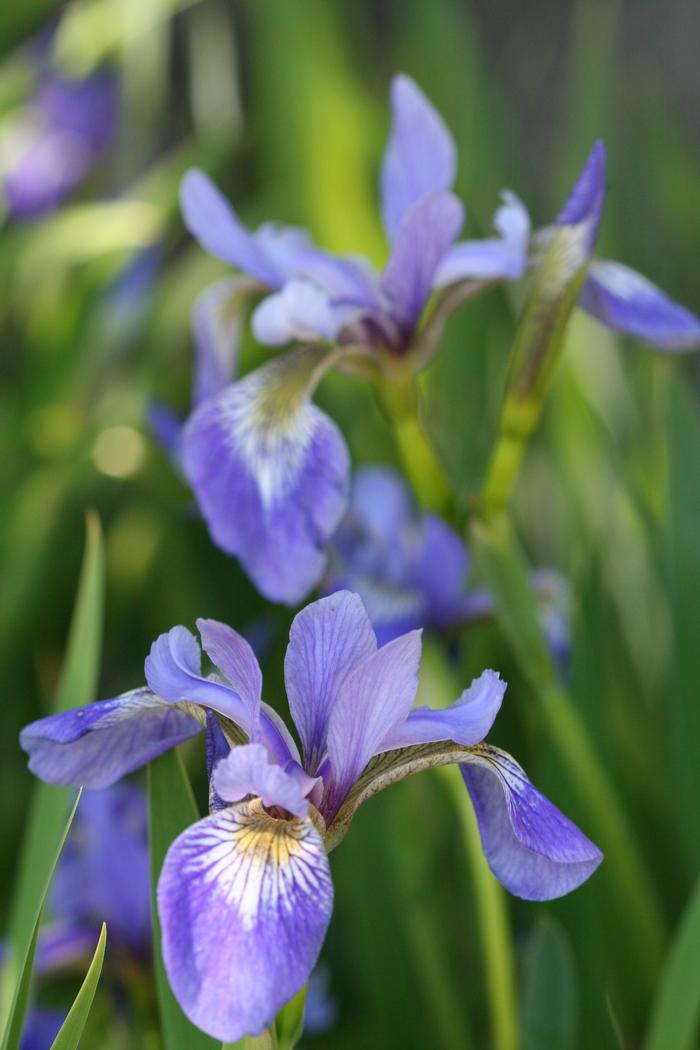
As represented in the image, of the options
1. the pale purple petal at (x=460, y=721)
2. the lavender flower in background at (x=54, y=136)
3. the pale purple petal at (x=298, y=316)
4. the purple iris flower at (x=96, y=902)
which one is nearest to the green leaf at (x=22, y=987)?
the pale purple petal at (x=460, y=721)

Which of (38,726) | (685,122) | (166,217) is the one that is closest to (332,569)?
(38,726)

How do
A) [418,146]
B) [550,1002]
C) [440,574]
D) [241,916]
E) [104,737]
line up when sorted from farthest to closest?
[440,574], [418,146], [550,1002], [104,737], [241,916]

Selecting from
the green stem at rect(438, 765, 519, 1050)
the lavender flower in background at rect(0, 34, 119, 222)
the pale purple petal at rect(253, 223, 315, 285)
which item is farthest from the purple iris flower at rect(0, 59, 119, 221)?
the green stem at rect(438, 765, 519, 1050)

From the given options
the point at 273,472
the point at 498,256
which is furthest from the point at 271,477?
the point at 498,256

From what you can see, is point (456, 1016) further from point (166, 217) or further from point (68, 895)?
point (166, 217)

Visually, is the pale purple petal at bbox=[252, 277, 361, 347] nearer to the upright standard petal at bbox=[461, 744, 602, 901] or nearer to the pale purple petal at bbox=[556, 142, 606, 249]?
the pale purple petal at bbox=[556, 142, 606, 249]

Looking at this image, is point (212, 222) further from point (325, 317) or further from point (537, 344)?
point (537, 344)

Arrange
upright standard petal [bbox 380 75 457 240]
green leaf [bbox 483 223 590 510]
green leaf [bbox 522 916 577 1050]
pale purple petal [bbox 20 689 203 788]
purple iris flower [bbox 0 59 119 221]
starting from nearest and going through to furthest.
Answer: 1. pale purple petal [bbox 20 689 203 788]
2. green leaf [bbox 522 916 577 1050]
3. green leaf [bbox 483 223 590 510]
4. upright standard petal [bbox 380 75 457 240]
5. purple iris flower [bbox 0 59 119 221]
